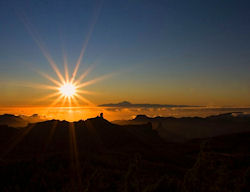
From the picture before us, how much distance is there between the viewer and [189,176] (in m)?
4.66

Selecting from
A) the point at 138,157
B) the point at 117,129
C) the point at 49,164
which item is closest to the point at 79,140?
the point at 117,129

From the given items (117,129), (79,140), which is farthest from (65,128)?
(117,129)

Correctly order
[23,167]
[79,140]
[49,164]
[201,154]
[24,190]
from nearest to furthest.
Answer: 1. [201,154]
2. [24,190]
3. [23,167]
4. [49,164]
5. [79,140]

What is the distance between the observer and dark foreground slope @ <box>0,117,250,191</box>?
16.2 ft

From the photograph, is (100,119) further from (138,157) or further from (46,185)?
(138,157)

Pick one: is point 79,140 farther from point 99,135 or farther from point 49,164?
point 49,164

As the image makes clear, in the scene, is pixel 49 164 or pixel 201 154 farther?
pixel 49 164

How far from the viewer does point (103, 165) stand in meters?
18.6

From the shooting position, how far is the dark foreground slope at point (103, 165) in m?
4.95

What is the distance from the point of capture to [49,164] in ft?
54.9

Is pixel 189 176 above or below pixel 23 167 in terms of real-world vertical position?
above

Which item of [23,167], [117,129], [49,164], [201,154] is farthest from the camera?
[117,129]

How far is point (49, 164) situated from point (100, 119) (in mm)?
46893

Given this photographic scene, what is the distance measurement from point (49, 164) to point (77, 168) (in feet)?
8.36
